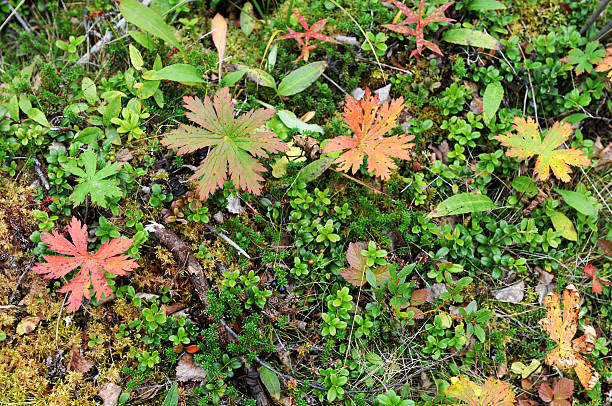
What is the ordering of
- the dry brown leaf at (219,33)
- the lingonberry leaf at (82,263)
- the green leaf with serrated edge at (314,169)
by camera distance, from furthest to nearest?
the dry brown leaf at (219,33), the green leaf with serrated edge at (314,169), the lingonberry leaf at (82,263)

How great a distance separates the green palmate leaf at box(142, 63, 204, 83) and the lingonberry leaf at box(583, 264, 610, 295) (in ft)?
11.0

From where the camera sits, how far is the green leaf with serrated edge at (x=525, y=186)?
137 inches

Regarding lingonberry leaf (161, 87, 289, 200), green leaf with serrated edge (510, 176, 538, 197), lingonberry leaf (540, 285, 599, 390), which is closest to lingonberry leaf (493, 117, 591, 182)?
green leaf with serrated edge (510, 176, 538, 197)

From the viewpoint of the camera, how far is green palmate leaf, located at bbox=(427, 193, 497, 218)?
3.33 m

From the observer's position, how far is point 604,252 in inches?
135

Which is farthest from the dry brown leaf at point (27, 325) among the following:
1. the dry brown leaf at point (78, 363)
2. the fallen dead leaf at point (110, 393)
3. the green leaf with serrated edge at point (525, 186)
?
the green leaf with serrated edge at point (525, 186)

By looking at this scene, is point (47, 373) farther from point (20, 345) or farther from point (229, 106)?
point (229, 106)

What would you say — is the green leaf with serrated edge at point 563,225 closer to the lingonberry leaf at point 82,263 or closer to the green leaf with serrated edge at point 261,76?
the green leaf with serrated edge at point 261,76

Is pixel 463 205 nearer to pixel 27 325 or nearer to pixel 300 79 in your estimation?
pixel 300 79

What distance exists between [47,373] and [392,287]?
2.31m

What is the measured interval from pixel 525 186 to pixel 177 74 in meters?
2.87

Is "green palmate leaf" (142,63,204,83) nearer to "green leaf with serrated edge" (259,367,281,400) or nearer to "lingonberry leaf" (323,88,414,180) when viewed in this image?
"lingonberry leaf" (323,88,414,180)

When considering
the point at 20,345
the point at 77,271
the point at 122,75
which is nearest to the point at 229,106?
the point at 122,75

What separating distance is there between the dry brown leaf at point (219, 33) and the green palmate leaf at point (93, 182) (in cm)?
129
